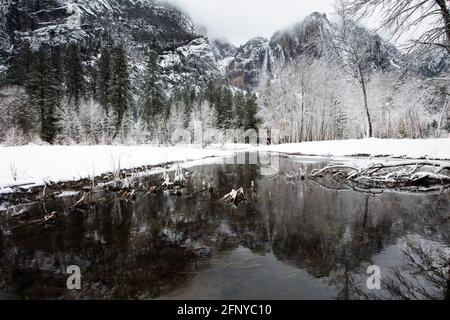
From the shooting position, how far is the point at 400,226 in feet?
19.6

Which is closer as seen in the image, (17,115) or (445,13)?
(445,13)

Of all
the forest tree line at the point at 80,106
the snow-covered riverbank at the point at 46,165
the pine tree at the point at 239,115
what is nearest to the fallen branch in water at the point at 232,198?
the snow-covered riverbank at the point at 46,165

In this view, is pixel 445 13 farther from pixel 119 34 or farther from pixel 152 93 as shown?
pixel 119 34

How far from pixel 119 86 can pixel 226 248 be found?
44004 millimetres

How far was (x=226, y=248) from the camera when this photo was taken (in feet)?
16.8

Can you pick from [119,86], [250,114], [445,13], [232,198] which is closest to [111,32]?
[250,114]

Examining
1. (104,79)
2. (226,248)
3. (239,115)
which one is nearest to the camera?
(226,248)

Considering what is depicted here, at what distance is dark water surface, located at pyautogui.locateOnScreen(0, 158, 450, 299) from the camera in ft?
11.9

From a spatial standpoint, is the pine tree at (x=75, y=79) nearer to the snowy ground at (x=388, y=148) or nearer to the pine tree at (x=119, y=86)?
the pine tree at (x=119, y=86)

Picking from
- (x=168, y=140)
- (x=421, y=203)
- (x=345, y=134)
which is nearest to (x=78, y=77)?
(x=168, y=140)

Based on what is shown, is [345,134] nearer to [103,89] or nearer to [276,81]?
[276,81]

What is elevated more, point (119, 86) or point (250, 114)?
point (119, 86)

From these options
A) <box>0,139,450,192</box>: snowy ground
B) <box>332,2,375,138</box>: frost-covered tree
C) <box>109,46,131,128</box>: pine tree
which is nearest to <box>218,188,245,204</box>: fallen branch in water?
<box>0,139,450,192</box>: snowy ground

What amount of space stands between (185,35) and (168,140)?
150129 mm
